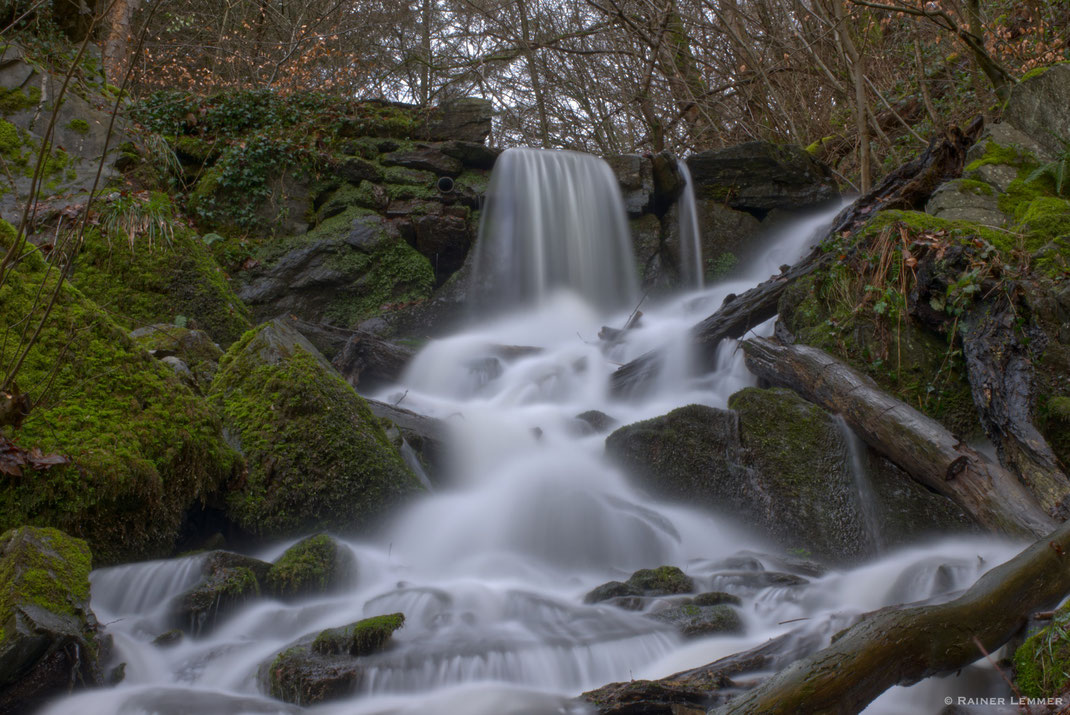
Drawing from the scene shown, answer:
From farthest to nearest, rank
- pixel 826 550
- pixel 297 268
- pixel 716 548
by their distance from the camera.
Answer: pixel 297 268 < pixel 716 548 < pixel 826 550

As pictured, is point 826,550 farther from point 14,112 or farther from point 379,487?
point 14,112

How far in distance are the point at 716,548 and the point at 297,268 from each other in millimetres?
7242

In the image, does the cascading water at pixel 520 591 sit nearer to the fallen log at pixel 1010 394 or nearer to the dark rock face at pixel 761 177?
the fallen log at pixel 1010 394

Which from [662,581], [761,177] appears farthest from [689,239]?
[662,581]

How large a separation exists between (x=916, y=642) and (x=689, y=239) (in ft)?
32.7

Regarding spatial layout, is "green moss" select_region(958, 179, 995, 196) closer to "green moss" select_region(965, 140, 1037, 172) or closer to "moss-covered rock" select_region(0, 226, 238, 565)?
"green moss" select_region(965, 140, 1037, 172)

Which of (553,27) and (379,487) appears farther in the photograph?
(553,27)

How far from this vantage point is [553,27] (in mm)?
16531

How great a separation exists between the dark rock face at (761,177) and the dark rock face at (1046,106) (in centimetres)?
451

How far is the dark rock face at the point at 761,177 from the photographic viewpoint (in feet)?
37.3

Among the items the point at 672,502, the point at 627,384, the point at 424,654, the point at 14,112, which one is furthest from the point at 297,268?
the point at 424,654

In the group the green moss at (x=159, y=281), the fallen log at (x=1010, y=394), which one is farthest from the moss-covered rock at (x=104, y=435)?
the fallen log at (x=1010, y=394)

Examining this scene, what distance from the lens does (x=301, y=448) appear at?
481cm

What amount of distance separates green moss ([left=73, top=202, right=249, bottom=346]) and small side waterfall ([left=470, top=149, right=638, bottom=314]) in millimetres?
3937
